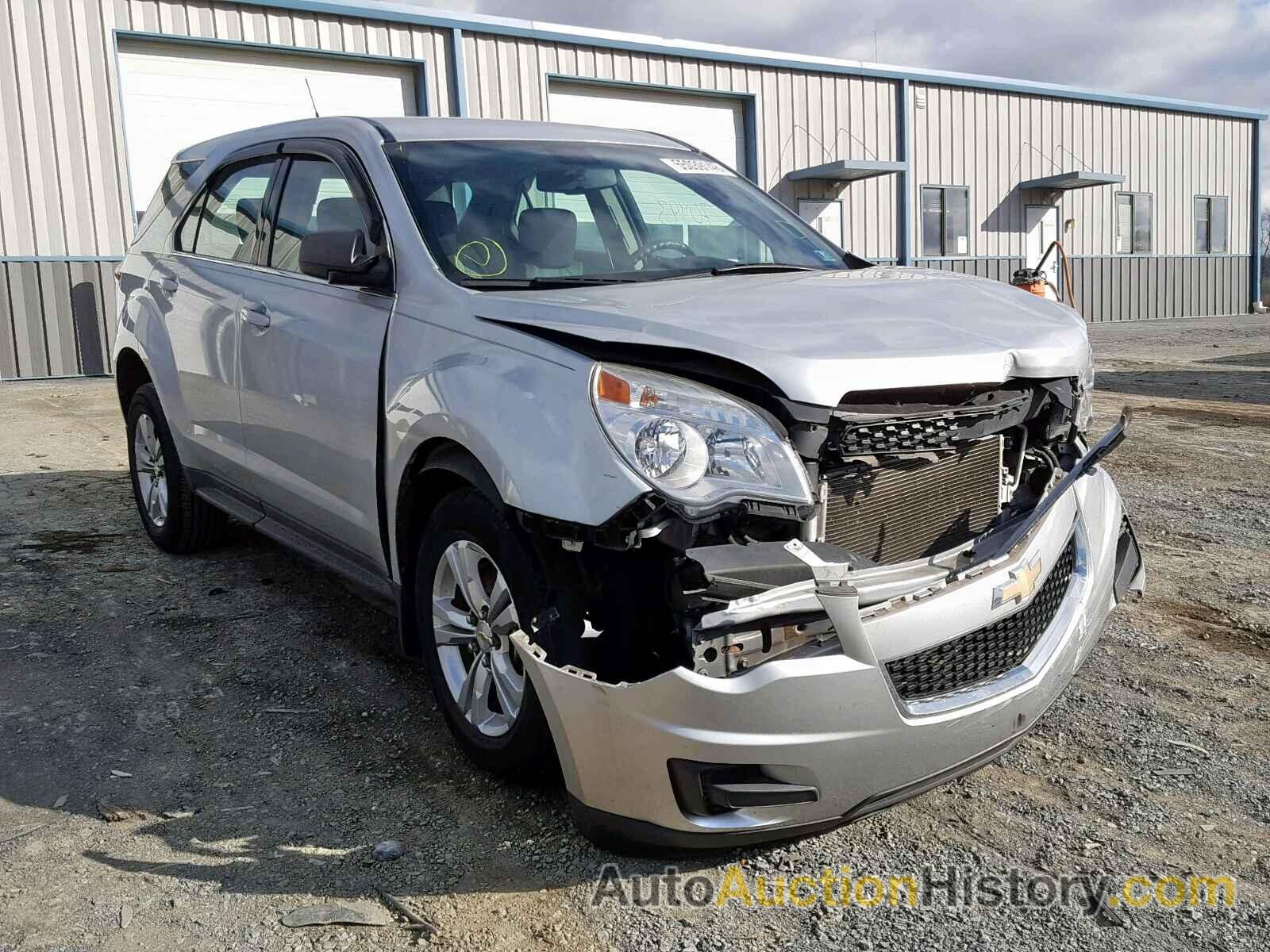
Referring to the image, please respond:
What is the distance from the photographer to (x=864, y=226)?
67.7 feet

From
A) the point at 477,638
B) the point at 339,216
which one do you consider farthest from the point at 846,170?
the point at 477,638

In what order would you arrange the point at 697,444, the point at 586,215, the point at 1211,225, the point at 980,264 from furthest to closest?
the point at 1211,225, the point at 980,264, the point at 586,215, the point at 697,444

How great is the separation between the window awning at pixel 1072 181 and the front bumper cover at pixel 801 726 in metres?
21.5

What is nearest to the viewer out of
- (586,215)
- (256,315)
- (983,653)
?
(983,653)

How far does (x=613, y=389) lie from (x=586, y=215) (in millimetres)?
1531

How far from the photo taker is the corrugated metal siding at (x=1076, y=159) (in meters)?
21.5

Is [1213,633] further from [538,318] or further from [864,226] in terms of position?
[864,226]

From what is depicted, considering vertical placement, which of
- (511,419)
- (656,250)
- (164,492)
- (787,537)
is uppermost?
(656,250)

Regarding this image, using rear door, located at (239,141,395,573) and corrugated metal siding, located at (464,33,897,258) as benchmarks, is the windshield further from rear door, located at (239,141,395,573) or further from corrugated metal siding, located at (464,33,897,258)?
corrugated metal siding, located at (464,33,897,258)

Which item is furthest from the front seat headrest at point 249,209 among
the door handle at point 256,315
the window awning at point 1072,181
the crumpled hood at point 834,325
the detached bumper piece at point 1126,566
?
the window awning at point 1072,181

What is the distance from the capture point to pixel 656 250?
12.1 ft

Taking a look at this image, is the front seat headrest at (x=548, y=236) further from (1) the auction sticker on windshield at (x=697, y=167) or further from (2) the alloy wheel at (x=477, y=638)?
(2) the alloy wheel at (x=477, y=638)

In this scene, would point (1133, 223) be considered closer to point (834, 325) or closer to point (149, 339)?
point (149, 339)

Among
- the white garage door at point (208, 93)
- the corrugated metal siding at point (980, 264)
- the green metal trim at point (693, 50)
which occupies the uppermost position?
the green metal trim at point (693, 50)
